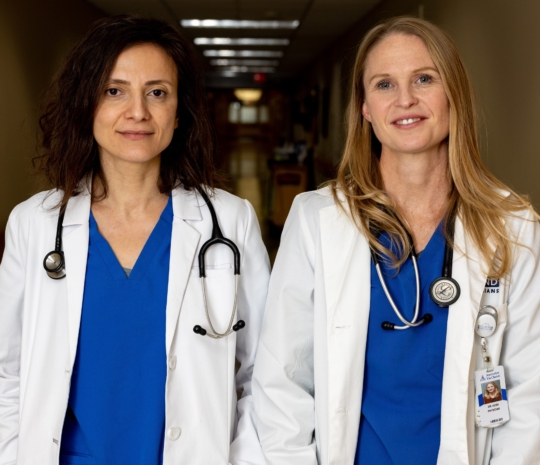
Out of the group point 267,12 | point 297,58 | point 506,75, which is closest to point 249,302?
point 506,75

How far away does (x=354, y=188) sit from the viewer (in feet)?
5.19

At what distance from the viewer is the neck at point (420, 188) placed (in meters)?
1.55

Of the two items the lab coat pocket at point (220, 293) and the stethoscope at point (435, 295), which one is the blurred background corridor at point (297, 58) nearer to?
the lab coat pocket at point (220, 293)

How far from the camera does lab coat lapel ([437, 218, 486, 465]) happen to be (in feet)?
4.52

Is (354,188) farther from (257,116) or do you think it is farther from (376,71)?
(257,116)

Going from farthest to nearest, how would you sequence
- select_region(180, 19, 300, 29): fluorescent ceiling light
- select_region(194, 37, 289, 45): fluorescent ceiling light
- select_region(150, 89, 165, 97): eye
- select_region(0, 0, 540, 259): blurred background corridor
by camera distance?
select_region(194, 37, 289, 45): fluorescent ceiling light → select_region(180, 19, 300, 29): fluorescent ceiling light → select_region(0, 0, 540, 259): blurred background corridor → select_region(150, 89, 165, 97): eye

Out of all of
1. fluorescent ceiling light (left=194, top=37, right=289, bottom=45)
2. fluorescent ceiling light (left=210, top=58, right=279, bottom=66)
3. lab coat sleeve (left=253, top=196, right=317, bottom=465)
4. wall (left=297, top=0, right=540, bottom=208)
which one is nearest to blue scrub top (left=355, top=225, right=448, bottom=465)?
lab coat sleeve (left=253, top=196, right=317, bottom=465)

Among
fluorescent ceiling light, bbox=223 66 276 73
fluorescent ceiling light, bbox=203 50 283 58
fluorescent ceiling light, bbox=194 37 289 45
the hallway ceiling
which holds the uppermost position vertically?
fluorescent ceiling light, bbox=223 66 276 73

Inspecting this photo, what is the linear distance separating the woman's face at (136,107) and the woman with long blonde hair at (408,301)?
38 centimetres

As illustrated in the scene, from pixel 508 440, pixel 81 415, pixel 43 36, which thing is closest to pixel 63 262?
pixel 81 415

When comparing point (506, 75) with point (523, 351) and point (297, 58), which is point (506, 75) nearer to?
point (523, 351)

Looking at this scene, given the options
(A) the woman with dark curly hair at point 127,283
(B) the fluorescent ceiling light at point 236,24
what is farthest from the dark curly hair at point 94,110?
(B) the fluorescent ceiling light at point 236,24

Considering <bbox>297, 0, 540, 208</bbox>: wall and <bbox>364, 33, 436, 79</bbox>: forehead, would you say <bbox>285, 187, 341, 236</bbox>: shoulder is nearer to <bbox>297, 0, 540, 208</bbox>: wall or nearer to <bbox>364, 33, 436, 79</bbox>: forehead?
<bbox>364, 33, 436, 79</bbox>: forehead

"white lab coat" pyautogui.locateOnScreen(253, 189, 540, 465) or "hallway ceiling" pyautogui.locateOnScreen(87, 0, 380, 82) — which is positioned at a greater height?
"hallway ceiling" pyautogui.locateOnScreen(87, 0, 380, 82)
